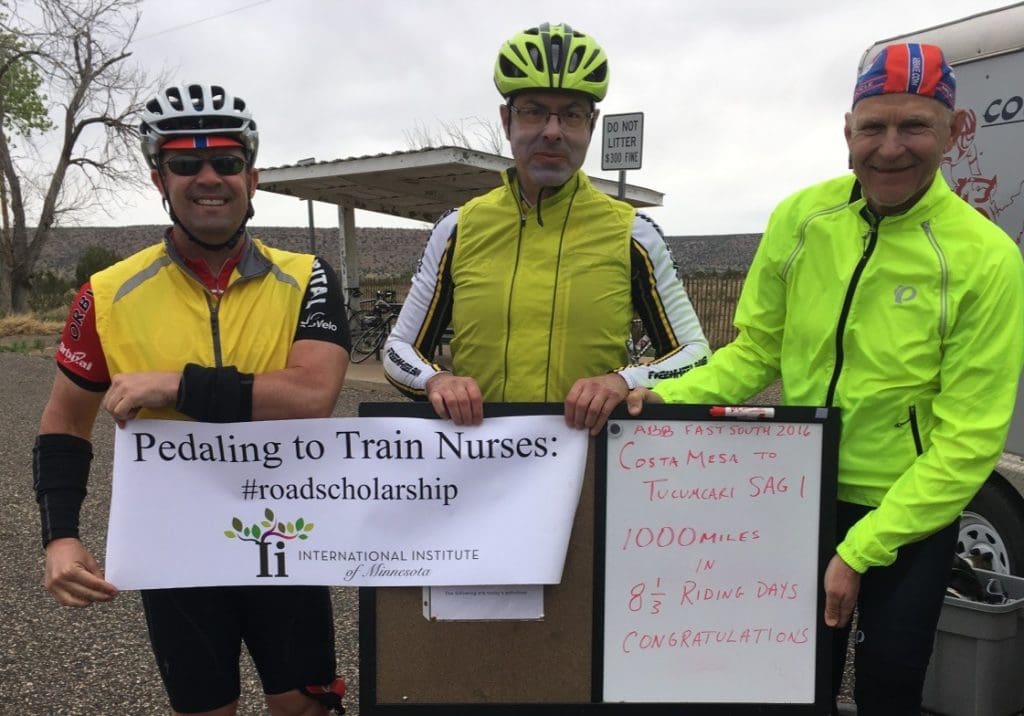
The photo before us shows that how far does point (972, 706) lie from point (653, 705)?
6.48 feet

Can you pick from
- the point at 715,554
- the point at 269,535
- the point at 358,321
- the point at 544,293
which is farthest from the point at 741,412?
the point at 358,321

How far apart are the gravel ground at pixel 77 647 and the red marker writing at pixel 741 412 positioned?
7.97 ft

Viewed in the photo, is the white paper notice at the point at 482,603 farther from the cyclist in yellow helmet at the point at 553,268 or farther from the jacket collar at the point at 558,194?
the jacket collar at the point at 558,194

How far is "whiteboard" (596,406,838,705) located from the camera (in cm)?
194

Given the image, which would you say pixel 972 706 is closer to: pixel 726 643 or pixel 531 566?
pixel 726 643

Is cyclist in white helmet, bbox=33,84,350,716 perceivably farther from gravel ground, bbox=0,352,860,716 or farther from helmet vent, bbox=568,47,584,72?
gravel ground, bbox=0,352,860,716

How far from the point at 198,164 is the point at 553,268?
98cm

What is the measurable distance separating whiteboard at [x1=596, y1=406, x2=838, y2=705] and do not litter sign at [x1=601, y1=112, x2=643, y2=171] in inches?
204

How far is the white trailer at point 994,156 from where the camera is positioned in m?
3.54

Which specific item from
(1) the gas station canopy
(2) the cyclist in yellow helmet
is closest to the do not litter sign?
(1) the gas station canopy

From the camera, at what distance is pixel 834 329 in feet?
6.34

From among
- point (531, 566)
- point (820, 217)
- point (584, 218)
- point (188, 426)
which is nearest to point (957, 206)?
point (820, 217)

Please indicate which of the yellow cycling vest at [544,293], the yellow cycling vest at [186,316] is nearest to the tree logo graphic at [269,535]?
the yellow cycling vest at [186,316]

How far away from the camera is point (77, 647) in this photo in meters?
4.02
